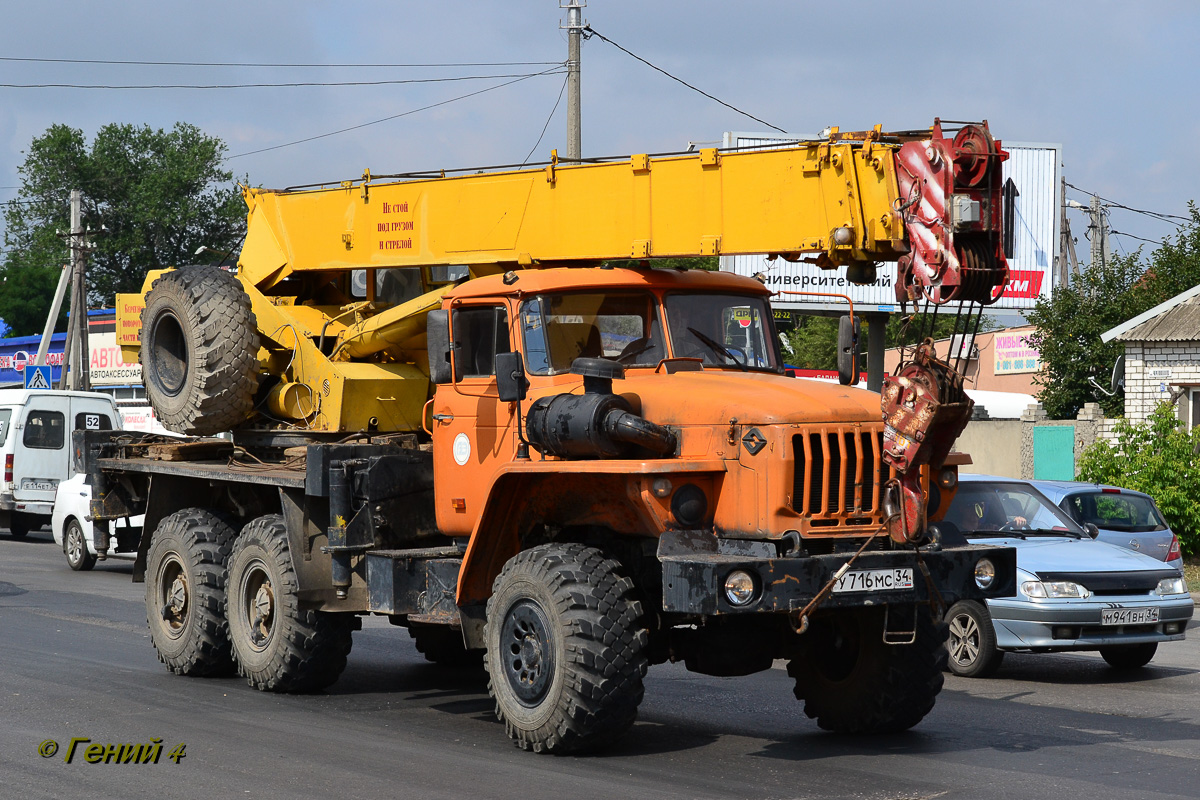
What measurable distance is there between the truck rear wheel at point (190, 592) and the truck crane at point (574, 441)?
29 millimetres

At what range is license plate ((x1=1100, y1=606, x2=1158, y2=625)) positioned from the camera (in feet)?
36.7

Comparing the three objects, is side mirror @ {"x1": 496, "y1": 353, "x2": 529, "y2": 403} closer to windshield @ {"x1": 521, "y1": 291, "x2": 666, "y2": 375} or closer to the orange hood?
windshield @ {"x1": 521, "y1": 291, "x2": 666, "y2": 375}

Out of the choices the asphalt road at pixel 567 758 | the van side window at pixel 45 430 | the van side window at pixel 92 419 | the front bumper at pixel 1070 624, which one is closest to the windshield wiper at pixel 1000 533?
the front bumper at pixel 1070 624

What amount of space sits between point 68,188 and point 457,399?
7409cm

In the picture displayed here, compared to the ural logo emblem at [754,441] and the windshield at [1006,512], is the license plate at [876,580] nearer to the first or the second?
the ural logo emblem at [754,441]

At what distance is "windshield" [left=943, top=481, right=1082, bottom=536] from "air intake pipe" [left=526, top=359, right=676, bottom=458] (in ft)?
17.8

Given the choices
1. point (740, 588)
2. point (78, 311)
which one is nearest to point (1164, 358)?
point (740, 588)

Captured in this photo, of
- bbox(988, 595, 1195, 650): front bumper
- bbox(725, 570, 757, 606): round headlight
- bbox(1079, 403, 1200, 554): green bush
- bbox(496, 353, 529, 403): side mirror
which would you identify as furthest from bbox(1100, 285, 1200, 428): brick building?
bbox(725, 570, 757, 606): round headlight

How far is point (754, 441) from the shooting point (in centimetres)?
752

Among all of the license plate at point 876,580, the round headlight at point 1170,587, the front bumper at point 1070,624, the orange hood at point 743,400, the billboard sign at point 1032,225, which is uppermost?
the billboard sign at point 1032,225

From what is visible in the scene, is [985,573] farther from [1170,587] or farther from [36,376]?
[36,376]

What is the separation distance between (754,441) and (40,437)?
20.4m

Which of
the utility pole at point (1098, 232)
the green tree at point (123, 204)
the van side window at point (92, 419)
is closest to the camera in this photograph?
the van side window at point (92, 419)

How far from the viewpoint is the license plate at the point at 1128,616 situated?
11180 mm
